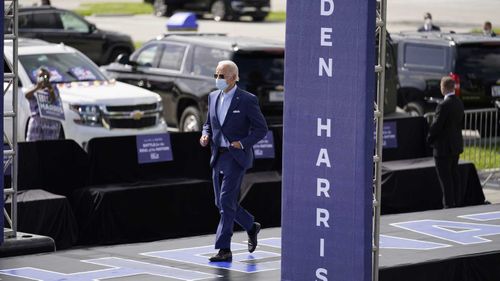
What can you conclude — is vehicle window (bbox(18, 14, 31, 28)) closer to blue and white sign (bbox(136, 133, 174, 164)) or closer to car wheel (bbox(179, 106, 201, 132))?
car wheel (bbox(179, 106, 201, 132))

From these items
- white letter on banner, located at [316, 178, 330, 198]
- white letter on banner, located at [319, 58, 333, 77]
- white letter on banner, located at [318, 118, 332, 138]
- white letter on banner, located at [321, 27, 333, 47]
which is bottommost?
white letter on banner, located at [316, 178, 330, 198]

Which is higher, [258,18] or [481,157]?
[481,157]

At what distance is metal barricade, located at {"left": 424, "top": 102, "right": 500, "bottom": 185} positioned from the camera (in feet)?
65.3

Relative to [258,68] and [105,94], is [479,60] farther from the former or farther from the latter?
[105,94]

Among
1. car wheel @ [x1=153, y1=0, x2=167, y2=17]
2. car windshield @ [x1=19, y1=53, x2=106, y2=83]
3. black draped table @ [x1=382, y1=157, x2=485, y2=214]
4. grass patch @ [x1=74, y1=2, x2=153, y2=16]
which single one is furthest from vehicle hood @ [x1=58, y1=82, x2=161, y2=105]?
grass patch @ [x1=74, y1=2, x2=153, y2=16]

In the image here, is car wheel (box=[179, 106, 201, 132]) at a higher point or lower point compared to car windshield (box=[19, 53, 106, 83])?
lower

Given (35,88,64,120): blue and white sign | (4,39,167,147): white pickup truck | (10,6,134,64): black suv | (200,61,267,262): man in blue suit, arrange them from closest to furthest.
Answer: (200,61,267,262): man in blue suit < (35,88,64,120): blue and white sign < (4,39,167,147): white pickup truck < (10,6,134,64): black suv

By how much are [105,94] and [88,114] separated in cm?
59

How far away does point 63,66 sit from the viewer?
Result: 830 inches

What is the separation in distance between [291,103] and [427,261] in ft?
7.67

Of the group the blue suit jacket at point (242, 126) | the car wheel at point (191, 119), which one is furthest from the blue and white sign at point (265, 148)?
the blue suit jacket at point (242, 126)

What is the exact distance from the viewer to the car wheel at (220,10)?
142 feet

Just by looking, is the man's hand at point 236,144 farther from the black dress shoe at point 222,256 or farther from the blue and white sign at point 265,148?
the blue and white sign at point 265,148

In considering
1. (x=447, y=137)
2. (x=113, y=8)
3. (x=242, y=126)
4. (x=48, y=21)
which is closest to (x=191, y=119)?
(x=447, y=137)
